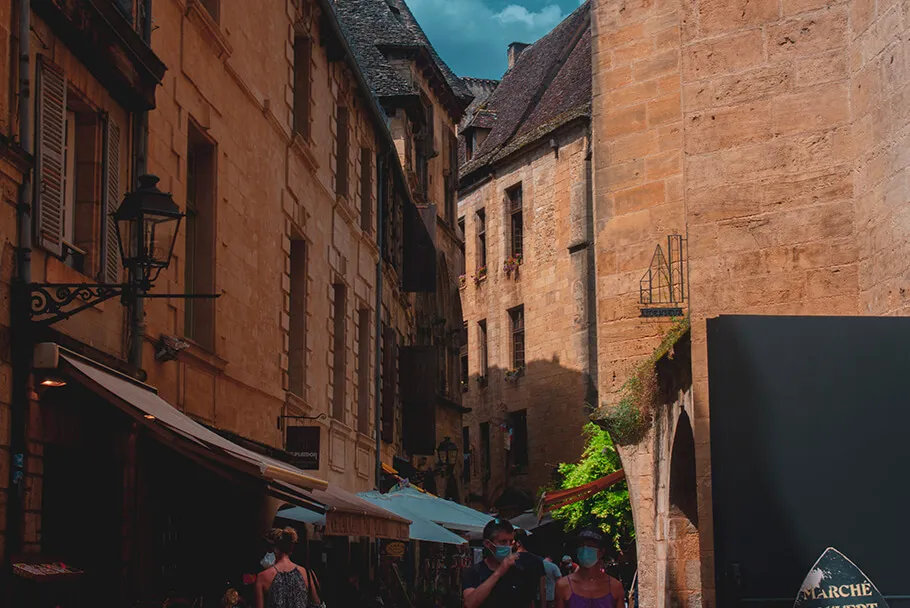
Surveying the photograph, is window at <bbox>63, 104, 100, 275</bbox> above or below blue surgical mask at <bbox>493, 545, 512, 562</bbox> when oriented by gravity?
above

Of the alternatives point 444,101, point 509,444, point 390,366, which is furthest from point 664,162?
point 509,444

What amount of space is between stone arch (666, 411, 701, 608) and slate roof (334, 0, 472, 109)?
15.6 metres

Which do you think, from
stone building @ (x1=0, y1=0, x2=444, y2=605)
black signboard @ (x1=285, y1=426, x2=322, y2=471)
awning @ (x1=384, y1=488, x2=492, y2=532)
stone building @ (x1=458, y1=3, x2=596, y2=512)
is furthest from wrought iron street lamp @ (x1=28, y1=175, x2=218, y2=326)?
stone building @ (x1=458, y1=3, x2=596, y2=512)

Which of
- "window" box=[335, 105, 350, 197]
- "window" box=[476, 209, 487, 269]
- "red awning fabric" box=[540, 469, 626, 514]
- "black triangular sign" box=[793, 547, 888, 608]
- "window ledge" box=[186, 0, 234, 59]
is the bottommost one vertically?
"black triangular sign" box=[793, 547, 888, 608]

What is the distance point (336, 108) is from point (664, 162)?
6.67m

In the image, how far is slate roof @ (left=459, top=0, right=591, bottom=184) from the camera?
36.9 meters

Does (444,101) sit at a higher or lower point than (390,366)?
higher

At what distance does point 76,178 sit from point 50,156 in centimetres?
73

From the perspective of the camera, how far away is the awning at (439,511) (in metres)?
16.6

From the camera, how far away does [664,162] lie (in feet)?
48.3

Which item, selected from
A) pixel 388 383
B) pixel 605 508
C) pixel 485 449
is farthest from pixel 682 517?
pixel 485 449

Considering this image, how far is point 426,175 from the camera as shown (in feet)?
106

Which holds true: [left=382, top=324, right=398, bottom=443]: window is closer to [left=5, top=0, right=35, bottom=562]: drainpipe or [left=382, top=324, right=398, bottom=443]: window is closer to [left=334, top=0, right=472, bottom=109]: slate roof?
[left=334, top=0, right=472, bottom=109]: slate roof

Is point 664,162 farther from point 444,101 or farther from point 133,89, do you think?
point 444,101
